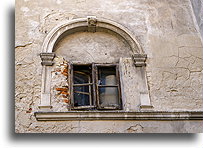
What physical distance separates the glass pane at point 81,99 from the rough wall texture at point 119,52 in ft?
0.50

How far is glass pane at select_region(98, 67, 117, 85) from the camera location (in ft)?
20.7

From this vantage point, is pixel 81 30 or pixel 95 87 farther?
pixel 81 30

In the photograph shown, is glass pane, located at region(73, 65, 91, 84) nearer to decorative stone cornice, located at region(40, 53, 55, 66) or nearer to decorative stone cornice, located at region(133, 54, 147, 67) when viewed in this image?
decorative stone cornice, located at region(40, 53, 55, 66)

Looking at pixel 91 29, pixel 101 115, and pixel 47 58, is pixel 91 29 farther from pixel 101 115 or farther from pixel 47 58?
pixel 101 115

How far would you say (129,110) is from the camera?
234 inches

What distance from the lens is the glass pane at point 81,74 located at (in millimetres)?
6301

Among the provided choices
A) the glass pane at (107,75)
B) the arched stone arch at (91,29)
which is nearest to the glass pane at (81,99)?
the glass pane at (107,75)

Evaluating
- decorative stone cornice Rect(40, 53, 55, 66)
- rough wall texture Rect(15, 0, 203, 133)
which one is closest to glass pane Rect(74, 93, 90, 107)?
rough wall texture Rect(15, 0, 203, 133)

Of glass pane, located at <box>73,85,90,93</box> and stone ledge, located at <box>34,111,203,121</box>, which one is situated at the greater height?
glass pane, located at <box>73,85,90,93</box>

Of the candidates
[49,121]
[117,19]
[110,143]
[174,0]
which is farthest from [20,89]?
[174,0]

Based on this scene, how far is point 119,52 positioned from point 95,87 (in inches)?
31.2

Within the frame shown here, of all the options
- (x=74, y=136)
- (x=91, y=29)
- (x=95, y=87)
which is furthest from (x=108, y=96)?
(x=91, y=29)

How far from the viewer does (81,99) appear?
20.1 ft

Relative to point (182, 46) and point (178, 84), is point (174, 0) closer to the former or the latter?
point (182, 46)
